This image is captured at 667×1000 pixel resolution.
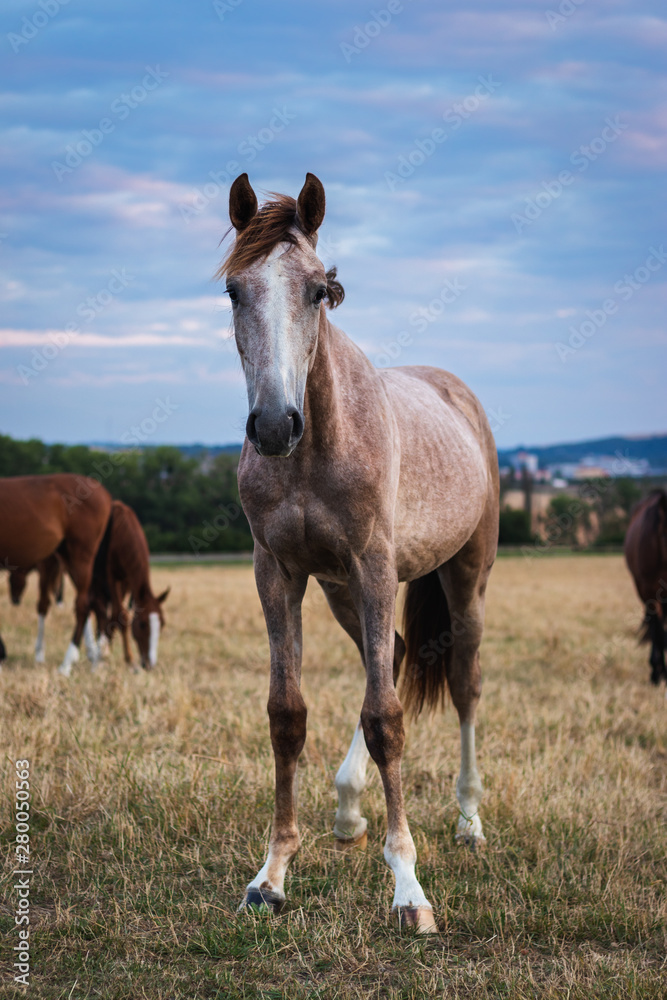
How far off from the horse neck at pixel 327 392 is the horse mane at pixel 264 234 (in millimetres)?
422

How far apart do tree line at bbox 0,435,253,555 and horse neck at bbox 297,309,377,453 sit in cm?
2829

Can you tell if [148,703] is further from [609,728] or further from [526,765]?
[609,728]

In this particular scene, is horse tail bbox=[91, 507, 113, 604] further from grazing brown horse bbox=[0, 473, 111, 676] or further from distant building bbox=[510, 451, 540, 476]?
distant building bbox=[510, 451, 540, 476]

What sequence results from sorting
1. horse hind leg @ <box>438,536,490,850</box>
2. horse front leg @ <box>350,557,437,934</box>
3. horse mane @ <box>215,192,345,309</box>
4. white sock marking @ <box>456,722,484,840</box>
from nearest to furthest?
horse mane @ <box>215,192,345,309</box> < horse front leg @ <box>350,557,437,934</box> < white sock marking @ <box>456,722,484,840</box> < horse hind leg @ <box>438,536,490,850</box>

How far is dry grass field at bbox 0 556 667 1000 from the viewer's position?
106 inches

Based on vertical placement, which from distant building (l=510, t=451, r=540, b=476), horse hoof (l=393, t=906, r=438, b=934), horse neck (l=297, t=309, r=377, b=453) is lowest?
horse hoof (l=393, t=906, r=438, b=934)

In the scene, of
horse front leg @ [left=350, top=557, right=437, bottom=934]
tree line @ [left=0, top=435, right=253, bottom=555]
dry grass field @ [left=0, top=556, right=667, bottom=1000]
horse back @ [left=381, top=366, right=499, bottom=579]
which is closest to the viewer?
dry grass field @ [left=0, top=556, right=667, bottom=1000]

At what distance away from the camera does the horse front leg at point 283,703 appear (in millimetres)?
3258

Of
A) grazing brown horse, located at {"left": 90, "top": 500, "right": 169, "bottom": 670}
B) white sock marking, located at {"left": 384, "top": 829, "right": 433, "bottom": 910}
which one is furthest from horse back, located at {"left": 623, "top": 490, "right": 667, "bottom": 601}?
white sock marking, located at {"left": 384, "top": 829, "right": 433, "bottom": 910}

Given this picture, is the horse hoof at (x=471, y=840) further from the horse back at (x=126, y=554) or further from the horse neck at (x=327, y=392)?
the horse back at (x=126, y=554)

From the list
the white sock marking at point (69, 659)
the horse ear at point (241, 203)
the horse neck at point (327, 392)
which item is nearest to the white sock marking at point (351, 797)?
the horse neck at point (327, 392)

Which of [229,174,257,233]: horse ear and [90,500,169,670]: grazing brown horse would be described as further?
[90,500,169,670]: grazing brown horse

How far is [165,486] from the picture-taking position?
123ft

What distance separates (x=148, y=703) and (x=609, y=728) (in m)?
3.66
